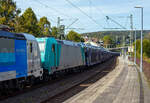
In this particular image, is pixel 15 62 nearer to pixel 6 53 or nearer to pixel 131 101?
pixel 6 53

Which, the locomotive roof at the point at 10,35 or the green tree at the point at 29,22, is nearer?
the locomotive roof at the point at 10,35

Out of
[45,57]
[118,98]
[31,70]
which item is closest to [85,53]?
[45,57]

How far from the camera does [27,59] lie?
15.3 m

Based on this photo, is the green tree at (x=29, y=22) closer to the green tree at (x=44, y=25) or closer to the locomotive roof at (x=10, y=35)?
the green tree at (x=44, y=25)

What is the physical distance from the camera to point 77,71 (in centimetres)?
3198

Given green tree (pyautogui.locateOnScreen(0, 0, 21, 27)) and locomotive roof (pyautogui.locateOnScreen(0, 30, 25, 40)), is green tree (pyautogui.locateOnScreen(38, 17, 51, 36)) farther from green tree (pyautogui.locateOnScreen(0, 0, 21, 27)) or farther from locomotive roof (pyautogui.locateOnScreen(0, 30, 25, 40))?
locomotive roof (pyautogui.locateOnScreen(0, 30, 25, 40))

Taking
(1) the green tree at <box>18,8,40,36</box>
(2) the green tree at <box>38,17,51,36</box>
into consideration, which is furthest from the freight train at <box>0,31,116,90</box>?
(2) the green tree at <box>38,17,51,36</box>

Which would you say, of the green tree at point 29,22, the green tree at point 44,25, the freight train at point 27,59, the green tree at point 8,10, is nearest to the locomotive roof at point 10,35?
the freight train at point 27,59

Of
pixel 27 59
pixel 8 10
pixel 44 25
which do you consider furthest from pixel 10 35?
pixel 44 25

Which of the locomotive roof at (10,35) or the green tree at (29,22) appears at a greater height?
the green tree at (29,22)

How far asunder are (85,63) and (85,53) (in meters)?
1.39

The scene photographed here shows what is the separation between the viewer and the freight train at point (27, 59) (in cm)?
1267

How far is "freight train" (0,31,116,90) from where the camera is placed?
12672mm

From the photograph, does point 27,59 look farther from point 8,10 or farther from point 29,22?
point 29,22
